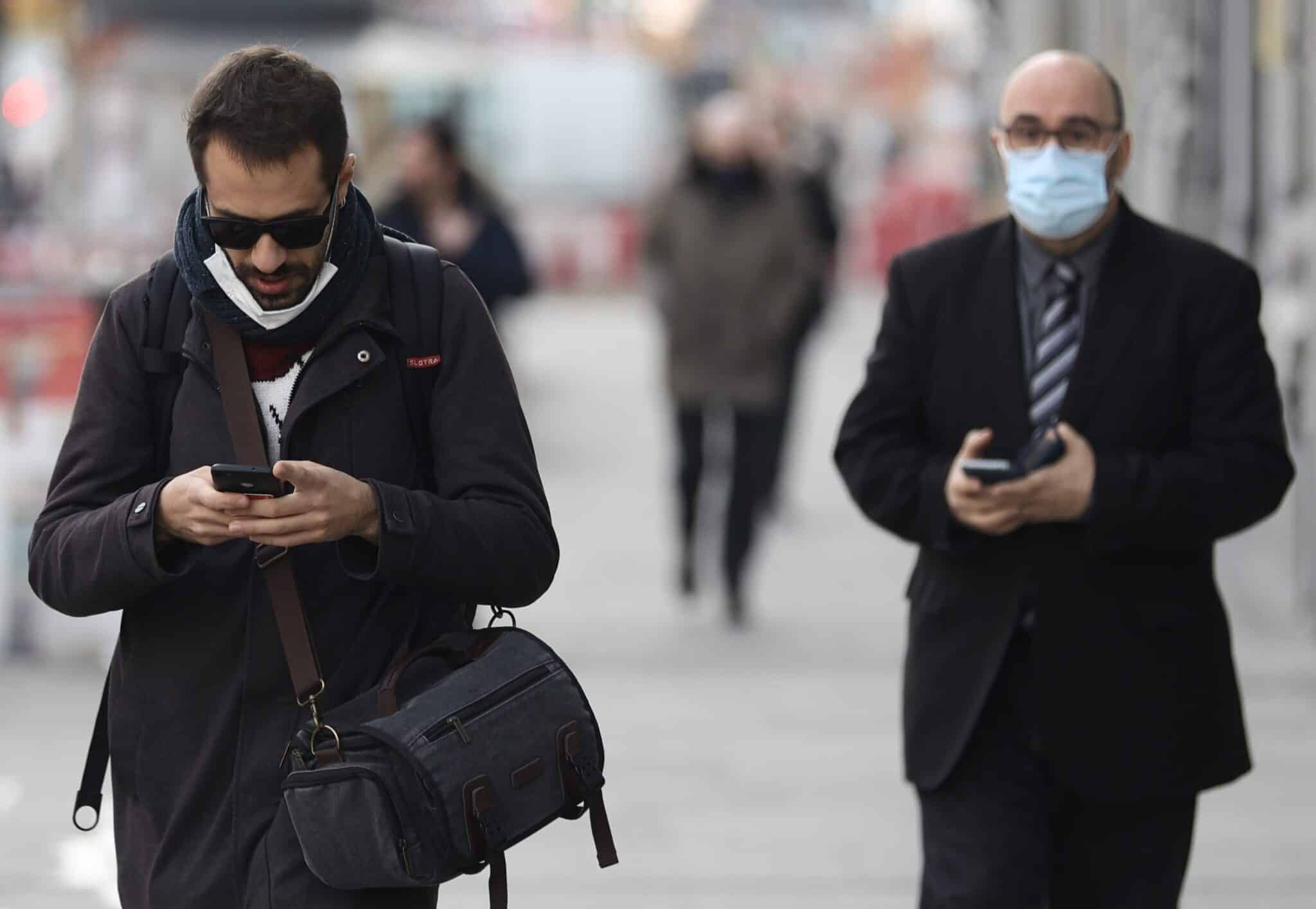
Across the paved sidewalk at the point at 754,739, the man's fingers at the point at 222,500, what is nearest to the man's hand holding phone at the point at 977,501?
the man's fingers at the point at 222,500

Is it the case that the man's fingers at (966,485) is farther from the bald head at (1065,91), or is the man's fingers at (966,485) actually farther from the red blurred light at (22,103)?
the red blurred light at (22,103)

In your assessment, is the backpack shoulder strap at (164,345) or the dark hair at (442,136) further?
the dark hair at (442,136)

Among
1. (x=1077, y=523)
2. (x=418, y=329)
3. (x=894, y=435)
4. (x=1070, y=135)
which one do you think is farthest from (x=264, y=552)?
(x=1070, y=135)

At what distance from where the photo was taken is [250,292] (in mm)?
2891

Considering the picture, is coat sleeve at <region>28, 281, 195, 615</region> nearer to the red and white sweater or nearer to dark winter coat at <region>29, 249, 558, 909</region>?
dark winter coat at <region>29, 249, 558, 909</region>

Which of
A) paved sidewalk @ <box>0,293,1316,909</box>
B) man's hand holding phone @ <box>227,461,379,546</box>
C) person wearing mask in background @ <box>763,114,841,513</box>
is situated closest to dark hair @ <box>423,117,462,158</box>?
person wearing mask in background @ <box>763,114,841,513</box>

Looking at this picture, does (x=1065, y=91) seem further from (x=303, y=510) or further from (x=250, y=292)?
(x=303, y=510)

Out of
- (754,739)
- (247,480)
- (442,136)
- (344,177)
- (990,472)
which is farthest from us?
(442,136)

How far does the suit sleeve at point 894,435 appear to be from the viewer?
3.80 meters

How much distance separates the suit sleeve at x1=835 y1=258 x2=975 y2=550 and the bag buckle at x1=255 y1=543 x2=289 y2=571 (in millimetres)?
1253

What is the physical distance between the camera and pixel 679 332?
9.04m

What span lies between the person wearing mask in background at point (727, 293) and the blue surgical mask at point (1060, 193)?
199 inches

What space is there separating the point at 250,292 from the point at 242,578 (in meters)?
0.38

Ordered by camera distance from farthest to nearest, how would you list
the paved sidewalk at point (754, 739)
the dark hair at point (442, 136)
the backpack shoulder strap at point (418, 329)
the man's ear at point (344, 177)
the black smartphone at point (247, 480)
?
the dark hair at point (442, 136) → the paved sidewalk at point (754, 739) → the backpack shoulder strap at point (418, 329) → the man's ear at point (344, 177) → the black smartphone at point (247, 480)
